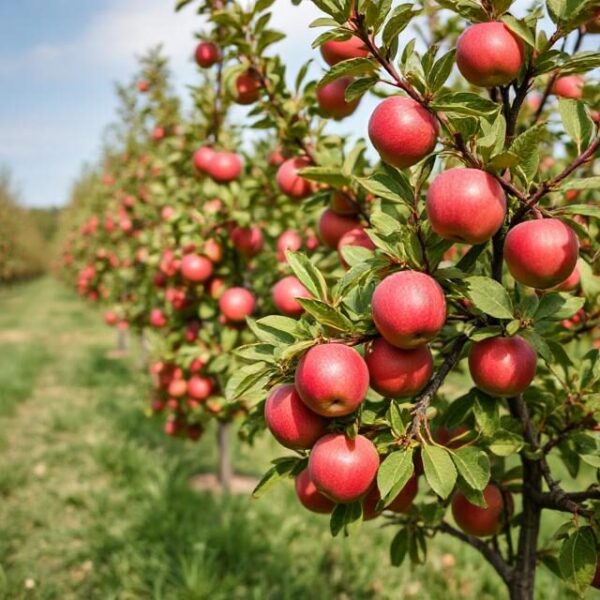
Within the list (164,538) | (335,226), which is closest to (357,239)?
(335,226)

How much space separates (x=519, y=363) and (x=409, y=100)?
556 mm

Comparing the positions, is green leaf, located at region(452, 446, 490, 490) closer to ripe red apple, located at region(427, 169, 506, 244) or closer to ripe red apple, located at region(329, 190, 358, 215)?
ripe red apple, located at region(427, 169, 506, 244)

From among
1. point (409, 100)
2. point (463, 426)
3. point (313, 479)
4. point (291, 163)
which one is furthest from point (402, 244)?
point (291, 163)

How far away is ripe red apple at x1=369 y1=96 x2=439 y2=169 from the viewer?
108cm

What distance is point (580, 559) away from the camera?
110 centimetres

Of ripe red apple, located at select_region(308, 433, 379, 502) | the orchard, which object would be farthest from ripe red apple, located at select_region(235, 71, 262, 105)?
ripe red apple, located at select_region(308, 433, 379, 502)

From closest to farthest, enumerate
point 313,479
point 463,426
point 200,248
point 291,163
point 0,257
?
point 313,479, point 463,426, point 291,163, point 200,248, point 0,257

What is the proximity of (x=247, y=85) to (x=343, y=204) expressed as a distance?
2.05ft

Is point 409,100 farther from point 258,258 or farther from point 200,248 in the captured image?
point 258,258

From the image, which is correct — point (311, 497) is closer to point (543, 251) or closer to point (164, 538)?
point (543, 251)

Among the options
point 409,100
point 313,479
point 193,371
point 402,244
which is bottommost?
point 193,371

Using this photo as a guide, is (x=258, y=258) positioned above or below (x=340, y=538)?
above

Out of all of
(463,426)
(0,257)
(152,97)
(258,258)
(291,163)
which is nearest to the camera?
(463,426)

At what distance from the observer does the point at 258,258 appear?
121 inches
